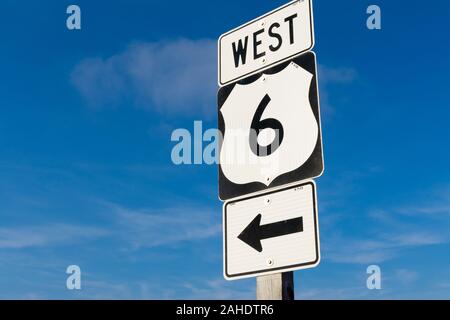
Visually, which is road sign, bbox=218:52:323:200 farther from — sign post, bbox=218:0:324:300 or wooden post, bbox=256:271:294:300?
wooden post, bbox=256:271:294:300

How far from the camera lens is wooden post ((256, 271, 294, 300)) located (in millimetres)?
2547

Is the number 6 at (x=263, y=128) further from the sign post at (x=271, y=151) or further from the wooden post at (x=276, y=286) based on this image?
the wooden post at (x=276, y=286)

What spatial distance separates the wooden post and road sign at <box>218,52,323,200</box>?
0.53 m

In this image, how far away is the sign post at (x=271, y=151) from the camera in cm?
257

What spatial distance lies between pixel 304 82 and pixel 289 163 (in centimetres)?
53

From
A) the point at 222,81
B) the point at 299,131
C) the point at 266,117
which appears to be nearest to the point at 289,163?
the point at 299,131

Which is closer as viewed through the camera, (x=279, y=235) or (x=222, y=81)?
(x=279, y=235)

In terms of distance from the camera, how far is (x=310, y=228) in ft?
8.16

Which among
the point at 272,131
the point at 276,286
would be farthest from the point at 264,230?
the point at 272,131

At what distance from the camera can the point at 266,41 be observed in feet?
10.5

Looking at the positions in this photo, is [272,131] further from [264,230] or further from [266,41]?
[266,41]

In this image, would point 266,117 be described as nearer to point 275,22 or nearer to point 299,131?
point 299,131

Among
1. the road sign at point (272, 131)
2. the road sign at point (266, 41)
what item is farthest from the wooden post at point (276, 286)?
the road sign at point (266, 41)
